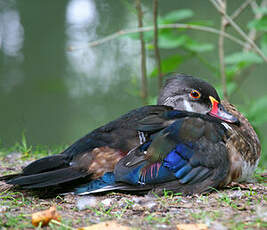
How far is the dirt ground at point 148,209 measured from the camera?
8.03 ft

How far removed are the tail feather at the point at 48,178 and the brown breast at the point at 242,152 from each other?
1182 millimetres

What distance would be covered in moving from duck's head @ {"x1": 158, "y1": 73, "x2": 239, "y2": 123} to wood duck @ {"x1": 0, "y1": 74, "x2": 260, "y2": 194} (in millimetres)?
505

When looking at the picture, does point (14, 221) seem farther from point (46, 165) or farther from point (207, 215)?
point (207, 215)

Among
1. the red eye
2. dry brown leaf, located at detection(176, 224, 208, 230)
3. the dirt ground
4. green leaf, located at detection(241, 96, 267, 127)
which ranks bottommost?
the dirt ground

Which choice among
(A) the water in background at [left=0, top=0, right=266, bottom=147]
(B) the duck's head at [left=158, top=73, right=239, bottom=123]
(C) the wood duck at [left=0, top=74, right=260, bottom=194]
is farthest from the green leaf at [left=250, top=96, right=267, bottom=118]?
(A) the water in background at [left=0, top=0, right=266, bottom=147]

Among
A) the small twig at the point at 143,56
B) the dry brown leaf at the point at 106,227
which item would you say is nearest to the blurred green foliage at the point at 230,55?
the small twig at the point at 143,56

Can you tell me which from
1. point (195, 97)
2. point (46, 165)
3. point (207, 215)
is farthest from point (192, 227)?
point (195, 97)

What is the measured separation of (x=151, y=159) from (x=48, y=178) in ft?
2.52

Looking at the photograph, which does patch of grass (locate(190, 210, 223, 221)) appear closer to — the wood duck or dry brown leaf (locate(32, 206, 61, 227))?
the wood duck

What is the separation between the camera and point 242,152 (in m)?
3.61

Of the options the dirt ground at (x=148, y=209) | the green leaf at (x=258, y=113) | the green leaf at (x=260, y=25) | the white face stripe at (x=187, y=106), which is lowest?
the dirt ground at (x=148, y=209)

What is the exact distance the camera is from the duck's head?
4184mm

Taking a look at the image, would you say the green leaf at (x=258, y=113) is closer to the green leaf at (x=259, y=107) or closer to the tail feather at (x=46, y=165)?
the green leaf at (x=259, y=107)

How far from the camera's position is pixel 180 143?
3299mm
